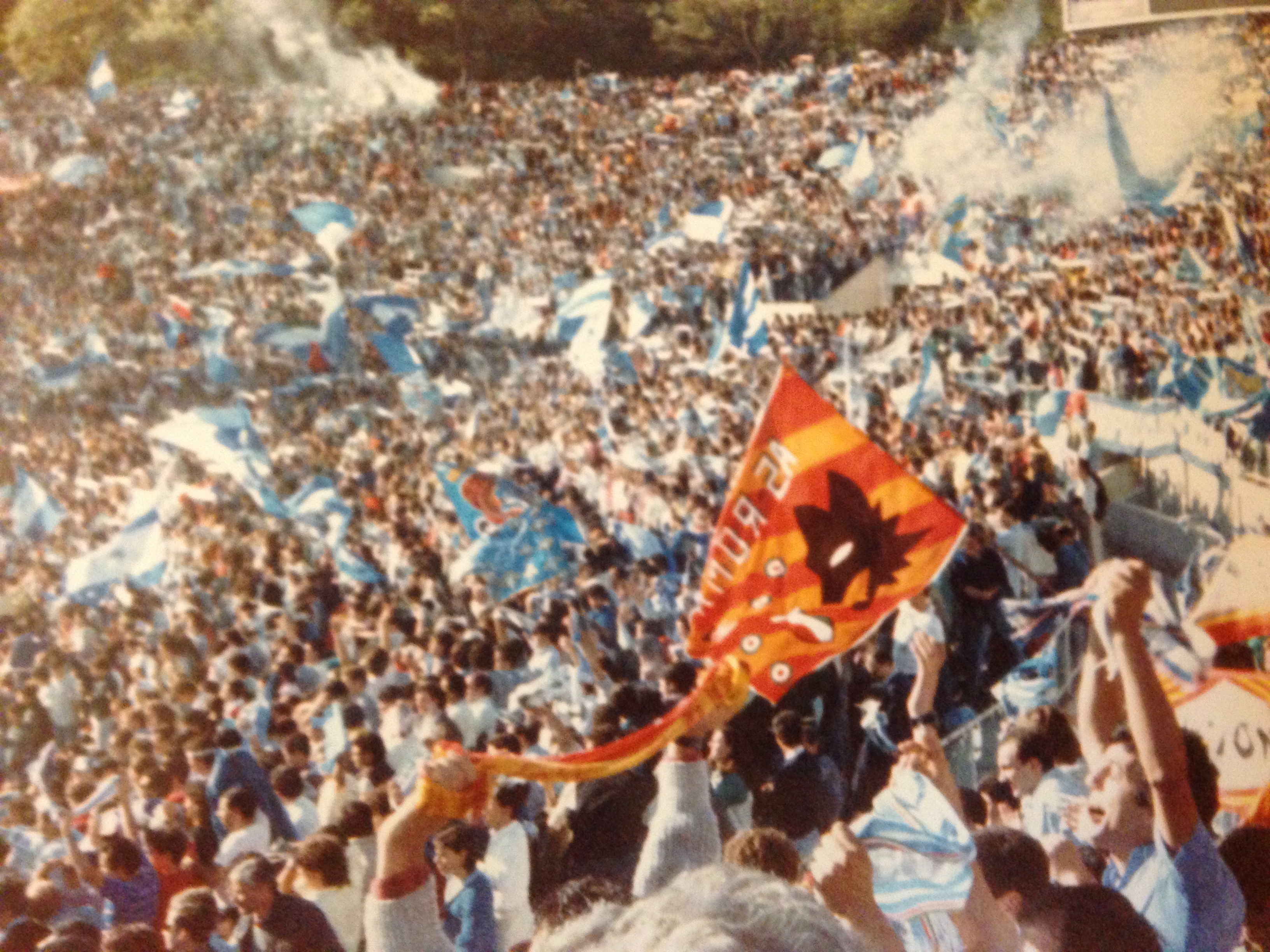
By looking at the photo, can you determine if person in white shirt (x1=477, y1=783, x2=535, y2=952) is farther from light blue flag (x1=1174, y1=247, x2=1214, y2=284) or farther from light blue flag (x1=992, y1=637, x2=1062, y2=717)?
light blue flag (x1=1174, y1=247, x2=1214, y2=284)

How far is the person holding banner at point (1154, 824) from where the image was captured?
2.19 m

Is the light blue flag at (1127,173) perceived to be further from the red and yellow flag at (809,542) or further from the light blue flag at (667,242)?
the red and yellow flag at (809,542)

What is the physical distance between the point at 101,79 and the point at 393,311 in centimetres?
99

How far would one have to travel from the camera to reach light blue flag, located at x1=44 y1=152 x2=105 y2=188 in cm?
336

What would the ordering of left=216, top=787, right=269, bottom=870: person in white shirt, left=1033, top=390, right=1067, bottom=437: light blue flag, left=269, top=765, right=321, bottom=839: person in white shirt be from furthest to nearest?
left=1033, top=390, right=1067, bottom=437: light blue flag, left=269, top=765, right=321, bottom=839: person in white shirt, left=216, top=787, right=269, bottom=870: person in white shirt

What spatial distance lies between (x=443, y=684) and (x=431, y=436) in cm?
83

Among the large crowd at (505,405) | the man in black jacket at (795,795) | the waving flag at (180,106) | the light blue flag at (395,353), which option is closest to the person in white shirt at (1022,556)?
the large crowd at (505,405)

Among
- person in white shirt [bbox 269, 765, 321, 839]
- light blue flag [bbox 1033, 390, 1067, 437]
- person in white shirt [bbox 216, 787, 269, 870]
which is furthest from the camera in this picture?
light blue flag [bbox 1033, 390, 1067, 437]

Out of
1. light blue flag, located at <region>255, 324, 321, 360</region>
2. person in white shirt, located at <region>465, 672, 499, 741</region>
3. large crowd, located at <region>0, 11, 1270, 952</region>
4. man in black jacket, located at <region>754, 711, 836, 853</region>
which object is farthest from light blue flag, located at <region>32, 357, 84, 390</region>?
man in black jacket, located at <region>754, 711, 836, 853</region>

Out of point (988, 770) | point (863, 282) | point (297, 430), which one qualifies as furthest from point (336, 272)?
point (988, 770)

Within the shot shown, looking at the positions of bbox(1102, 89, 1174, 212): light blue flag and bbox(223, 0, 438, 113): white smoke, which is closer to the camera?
bbox(223, 0, 438, 113): white smoke

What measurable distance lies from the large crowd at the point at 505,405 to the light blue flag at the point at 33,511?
2 cm

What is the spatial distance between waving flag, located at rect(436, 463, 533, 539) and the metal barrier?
132 centimetres

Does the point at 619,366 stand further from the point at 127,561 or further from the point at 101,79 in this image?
the point at 101,79
